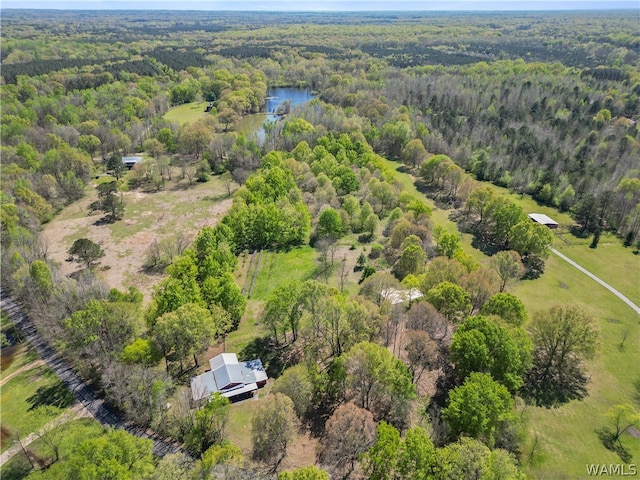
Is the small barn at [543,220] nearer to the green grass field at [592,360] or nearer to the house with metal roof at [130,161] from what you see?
A: the green grass field at [592,360]

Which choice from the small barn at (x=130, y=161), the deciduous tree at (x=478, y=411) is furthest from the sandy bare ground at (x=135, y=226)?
the deciduous tree at (x=478, y=411)

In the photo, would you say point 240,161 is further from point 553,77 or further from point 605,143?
point 553,77

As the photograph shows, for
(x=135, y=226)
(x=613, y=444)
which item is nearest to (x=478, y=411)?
(x=613, y=444)

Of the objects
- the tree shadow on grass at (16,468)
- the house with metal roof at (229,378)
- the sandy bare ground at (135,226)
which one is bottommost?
the sandy bare ground at (135,226)

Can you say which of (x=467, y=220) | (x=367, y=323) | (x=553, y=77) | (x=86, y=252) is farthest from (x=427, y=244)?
(x=553, y=77)

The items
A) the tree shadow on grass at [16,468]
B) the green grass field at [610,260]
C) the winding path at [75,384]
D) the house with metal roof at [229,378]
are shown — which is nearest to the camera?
the tree shadow on grass at [16,468]

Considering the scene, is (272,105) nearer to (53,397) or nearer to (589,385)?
(53,397)

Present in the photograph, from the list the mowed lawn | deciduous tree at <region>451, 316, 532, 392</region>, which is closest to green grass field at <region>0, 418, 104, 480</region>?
deciduous tree at <region>451, 316, 532, 392</region>
